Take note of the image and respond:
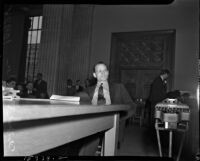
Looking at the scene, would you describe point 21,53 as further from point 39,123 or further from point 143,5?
point 143,5

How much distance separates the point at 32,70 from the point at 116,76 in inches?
9.8

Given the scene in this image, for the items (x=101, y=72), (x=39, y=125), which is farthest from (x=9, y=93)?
(x=101, y=72)

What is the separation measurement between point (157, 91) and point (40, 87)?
33 centimetres

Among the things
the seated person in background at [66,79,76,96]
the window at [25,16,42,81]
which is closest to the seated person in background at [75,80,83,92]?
the seated person in background at [66,79,76,96]

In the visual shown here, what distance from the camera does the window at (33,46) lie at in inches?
23.9

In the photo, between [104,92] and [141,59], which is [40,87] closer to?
[104,92]

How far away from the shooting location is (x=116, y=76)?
67 centimetres

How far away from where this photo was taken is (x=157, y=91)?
2.03 ft

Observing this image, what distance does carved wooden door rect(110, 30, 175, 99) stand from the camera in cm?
66

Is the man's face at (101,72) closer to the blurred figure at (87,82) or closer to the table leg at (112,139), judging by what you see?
the blurred figure at (87,82)

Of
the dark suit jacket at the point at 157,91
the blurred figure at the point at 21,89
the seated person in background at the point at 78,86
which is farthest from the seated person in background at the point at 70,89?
the dark suit jacket at the point at 157,91

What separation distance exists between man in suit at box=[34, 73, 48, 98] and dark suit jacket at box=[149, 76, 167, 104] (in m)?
0.30

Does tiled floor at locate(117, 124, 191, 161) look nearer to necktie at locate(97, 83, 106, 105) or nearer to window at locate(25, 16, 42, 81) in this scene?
necktie at locate(97, 83, 106, 105)

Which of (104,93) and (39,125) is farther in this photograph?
(104,93)
